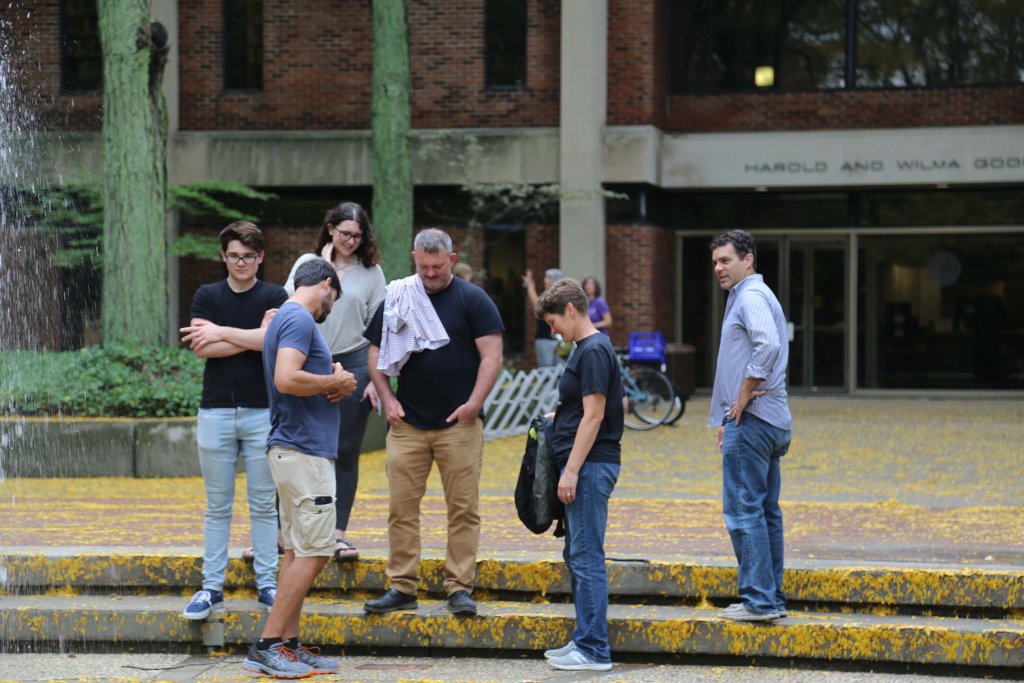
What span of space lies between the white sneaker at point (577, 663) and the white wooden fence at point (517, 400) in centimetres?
861

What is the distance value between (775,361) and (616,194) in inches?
615

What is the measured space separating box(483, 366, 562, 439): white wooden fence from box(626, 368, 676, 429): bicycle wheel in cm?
101

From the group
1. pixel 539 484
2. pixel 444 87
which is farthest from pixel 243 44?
pixel 539 484

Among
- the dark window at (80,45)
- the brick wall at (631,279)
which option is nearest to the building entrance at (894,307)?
the brick wall at (631,279)

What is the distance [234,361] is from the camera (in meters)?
7.36

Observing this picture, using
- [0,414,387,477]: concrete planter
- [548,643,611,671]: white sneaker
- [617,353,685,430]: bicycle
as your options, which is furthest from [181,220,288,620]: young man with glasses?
[617,353,685,430]: bicycle

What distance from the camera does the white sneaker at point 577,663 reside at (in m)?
7.01

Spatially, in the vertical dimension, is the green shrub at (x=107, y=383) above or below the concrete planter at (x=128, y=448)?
above

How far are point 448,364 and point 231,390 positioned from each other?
1143 millimetres

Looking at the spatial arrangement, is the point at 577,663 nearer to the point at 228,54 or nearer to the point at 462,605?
A: the point at 462,605

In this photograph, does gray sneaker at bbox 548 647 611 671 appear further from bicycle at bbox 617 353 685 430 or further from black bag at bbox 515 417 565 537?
bicycle at bbox 617 353 685 430

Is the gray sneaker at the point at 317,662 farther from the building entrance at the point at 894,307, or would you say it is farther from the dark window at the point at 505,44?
the building entrance at the point at 894,307

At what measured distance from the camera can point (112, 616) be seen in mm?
7770

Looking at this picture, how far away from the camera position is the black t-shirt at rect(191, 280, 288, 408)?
24.1 ft
